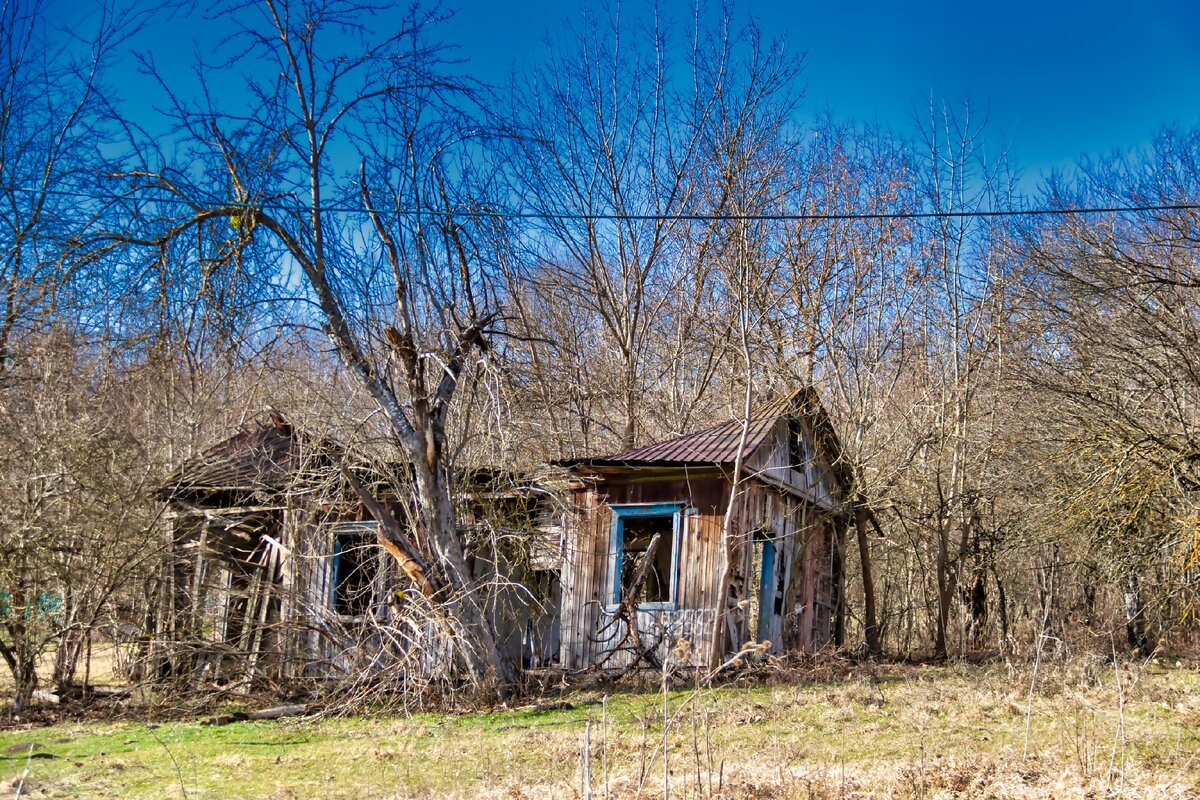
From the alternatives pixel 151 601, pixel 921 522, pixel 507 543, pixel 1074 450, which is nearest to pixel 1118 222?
pixel 1074 450

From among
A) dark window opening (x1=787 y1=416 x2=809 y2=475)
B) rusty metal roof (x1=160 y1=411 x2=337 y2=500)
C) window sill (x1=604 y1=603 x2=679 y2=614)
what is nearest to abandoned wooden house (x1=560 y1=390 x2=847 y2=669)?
window sill (x1=604 y1=603 x2=679 y2=614)

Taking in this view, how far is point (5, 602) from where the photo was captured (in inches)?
550

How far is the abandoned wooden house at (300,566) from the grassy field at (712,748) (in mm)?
1730

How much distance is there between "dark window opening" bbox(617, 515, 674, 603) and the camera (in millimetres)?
17344

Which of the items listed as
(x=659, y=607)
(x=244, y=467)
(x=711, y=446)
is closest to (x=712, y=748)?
(x=659, y=607)

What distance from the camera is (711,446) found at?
53.8ft

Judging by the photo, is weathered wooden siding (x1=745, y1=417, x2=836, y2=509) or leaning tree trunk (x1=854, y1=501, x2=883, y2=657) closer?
weathered wooden siding (x1=745, y1=417, x2=836, y2=509)

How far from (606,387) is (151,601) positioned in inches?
456

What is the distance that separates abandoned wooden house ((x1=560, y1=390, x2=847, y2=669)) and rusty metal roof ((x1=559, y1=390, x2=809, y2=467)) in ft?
0.07

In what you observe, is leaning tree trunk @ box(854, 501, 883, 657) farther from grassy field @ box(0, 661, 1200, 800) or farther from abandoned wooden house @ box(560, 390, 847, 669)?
grassy field @ box(0, 661, 1200, 800)

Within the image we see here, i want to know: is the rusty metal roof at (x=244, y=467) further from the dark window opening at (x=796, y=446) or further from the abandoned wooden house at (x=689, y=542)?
the dark window opening at (x=796, y=446)

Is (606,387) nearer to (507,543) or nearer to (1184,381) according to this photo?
(507,543)

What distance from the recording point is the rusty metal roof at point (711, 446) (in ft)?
51.6

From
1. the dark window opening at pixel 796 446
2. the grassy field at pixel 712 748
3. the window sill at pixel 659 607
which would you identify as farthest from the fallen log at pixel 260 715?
the dark window opening at pixel 796 446
